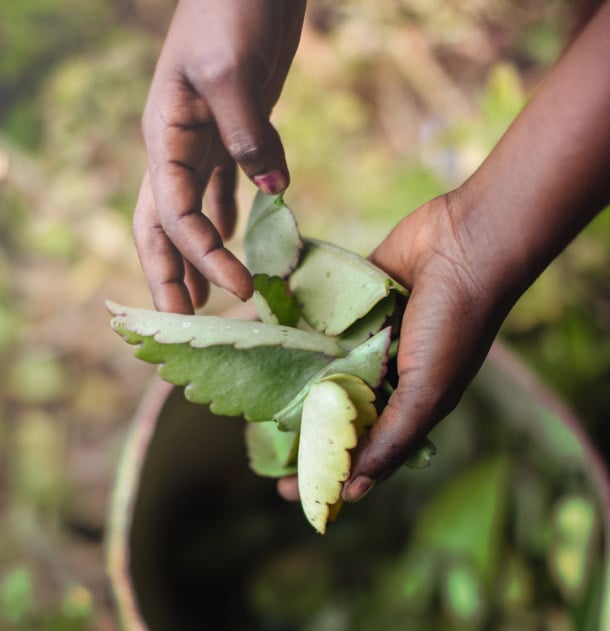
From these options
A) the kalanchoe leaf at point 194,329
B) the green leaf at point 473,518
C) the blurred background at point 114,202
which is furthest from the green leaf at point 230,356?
the green leaf at point 473,518

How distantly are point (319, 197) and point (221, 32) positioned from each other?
9.0 inches

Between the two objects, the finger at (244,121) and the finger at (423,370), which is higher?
the finger at (244,121)

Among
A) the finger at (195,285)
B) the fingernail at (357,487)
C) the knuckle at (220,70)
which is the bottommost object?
the fingernail at (357,487)

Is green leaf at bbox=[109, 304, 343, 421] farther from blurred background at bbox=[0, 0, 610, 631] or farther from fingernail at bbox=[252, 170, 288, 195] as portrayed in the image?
blurred background at bbox=[0, 0, 610, 631]

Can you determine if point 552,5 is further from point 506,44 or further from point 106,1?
point 106,1

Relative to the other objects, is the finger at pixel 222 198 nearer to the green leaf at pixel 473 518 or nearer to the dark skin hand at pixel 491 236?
the dark skin hand at pixel 491 236

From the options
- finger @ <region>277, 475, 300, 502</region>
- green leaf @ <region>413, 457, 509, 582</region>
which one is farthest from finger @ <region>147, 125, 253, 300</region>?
green leaf @ <region>413, 457, 509, 582</region>

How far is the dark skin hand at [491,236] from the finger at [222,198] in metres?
0.06

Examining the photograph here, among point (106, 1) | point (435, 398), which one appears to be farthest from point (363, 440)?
point (106, 1)

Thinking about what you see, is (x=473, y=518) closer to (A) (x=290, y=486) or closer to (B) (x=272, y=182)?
(A) (x=290, y=486)

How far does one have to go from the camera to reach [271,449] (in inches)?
11.1

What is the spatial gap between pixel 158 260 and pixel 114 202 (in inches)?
8.0

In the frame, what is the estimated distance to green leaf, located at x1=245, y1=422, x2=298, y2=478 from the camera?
10.4 inches

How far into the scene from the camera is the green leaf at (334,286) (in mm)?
216
